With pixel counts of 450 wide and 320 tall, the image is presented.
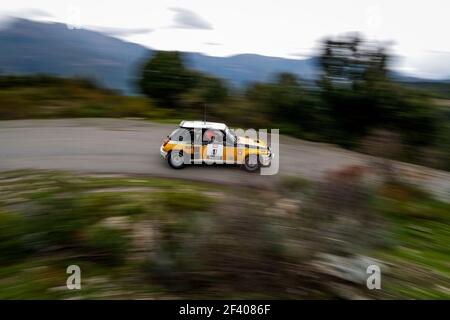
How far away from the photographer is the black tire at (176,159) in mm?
11453

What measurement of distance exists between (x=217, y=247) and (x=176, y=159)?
6048mm

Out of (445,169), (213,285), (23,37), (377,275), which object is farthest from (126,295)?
(23,37)

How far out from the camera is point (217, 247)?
5.71m

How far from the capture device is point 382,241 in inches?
308

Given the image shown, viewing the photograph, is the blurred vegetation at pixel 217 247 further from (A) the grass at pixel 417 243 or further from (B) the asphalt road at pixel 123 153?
(B) the asphalt road at pixel 123 153

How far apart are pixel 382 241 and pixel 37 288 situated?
5.94 meters

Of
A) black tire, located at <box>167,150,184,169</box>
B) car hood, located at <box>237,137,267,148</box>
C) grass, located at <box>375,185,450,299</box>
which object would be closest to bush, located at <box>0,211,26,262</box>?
black tire, located at <box>167,150,184,169</box>

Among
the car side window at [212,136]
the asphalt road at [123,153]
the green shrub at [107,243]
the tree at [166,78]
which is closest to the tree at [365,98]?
the asphalt road at [123,153]

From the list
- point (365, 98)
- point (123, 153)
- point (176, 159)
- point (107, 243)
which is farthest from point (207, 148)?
point (365, 98)

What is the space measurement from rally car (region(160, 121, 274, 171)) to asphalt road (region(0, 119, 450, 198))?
33cm

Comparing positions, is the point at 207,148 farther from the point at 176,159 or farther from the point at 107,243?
the point at 107,243

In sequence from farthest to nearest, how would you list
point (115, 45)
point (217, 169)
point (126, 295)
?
point (115, 45) → point (217, 169) → point (126, 295)
